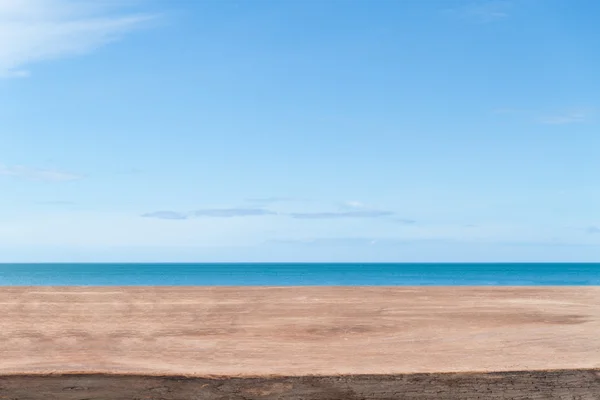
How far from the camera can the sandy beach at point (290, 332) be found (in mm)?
2264

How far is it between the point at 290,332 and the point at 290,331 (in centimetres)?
1

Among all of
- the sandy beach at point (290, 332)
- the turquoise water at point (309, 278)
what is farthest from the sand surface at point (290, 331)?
the turquoise water at point (309, 278)

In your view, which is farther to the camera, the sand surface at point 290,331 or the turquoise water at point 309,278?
the turquoise water at point 309,278

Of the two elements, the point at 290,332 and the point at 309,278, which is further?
the point at 309,278

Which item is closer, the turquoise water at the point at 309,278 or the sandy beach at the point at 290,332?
the sandy beach at the point at 290,332

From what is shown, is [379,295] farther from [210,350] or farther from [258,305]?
[210,350]

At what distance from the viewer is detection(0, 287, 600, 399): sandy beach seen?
2264 millimetres

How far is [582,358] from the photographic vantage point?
2402 millimetres

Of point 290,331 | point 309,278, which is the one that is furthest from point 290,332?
point 309,278

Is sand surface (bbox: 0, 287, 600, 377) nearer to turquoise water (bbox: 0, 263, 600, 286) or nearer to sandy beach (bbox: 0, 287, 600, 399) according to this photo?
sandy beach (bbox: 0, 287, 600, 399)

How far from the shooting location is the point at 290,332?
2664 millimetres

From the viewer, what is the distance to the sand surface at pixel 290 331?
2.30 m

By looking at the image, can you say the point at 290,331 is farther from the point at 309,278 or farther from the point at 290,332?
the point at 309,278

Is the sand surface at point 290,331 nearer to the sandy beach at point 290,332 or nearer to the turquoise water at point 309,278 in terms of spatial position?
the sandy beach at point 290,332
